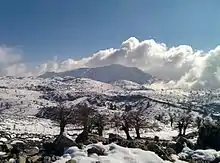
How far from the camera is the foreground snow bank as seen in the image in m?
34.6

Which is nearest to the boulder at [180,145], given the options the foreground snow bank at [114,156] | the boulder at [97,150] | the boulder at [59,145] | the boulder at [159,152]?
the boulder at [159,152]

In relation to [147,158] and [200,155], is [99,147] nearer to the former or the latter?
[147,158]

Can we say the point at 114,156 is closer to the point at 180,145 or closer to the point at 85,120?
the point at 180,145

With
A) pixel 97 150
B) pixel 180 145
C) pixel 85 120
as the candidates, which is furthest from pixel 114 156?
pixel 85 120

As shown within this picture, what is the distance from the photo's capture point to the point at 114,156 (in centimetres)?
3575

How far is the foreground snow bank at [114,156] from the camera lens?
34.6 metres

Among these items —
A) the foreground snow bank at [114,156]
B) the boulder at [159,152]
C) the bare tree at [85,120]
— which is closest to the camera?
the foreground snow bank at [114,156]

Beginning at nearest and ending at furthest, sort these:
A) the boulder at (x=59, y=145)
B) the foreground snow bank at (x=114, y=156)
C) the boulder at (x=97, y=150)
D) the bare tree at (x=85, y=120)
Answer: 1. the foreground snow bank at (x=114, y=156)
2. the boulder at (x=97, y=150)
3. the boulder at (x=59, y=145)
4. the bare tree at (x=85, y=120)

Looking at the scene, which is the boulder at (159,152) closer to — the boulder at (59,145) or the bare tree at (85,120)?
the boulder at (59,145)

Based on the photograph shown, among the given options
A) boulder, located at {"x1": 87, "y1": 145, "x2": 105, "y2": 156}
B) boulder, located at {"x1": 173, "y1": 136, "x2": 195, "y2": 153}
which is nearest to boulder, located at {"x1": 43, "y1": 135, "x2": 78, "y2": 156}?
boulder, located at {"x1": 87, "y1": 145, "x2": 105, "y2": 156}

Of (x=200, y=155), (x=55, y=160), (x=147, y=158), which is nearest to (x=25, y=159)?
(x=55, y=160)

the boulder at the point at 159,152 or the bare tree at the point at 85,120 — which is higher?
the bare tree at the point at 85,120

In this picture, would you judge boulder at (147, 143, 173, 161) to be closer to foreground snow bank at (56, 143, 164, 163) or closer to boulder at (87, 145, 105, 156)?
foreground snow bank at (56, 143, 164, 163)

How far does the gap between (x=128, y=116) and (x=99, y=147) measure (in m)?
45.9
